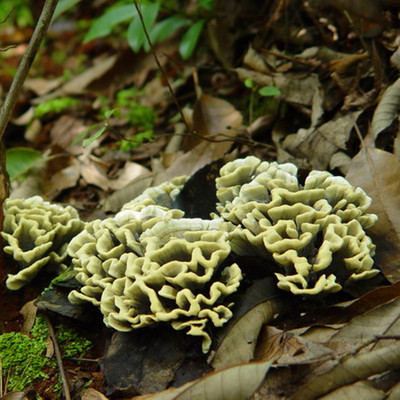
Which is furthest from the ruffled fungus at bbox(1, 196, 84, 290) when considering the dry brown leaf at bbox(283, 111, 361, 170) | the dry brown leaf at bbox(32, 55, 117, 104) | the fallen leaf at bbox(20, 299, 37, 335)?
the dry brown leaf at bbox(32, 55, 117, 104)

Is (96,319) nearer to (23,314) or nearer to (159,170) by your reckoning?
(23,314)

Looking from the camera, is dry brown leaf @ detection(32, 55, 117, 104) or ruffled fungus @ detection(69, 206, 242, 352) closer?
ruffled fungus @ detection(69, 206, 242, 352)

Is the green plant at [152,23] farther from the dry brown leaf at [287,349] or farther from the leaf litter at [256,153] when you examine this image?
the dry brown leaf at [287,349]

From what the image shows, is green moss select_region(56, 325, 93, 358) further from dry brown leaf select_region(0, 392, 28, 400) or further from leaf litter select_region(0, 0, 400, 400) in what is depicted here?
dry brown leaf select_region(0, 392, 28, 400)

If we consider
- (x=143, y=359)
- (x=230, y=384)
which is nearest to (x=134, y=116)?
(x=143, y=359)

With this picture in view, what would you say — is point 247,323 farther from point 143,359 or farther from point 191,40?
point 191,40
